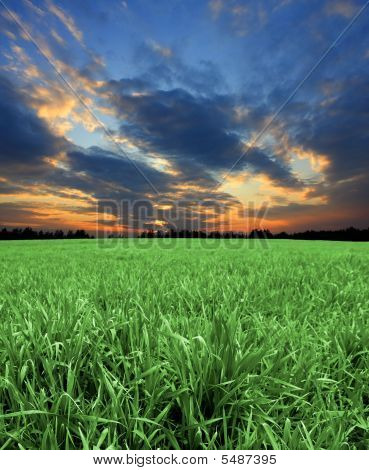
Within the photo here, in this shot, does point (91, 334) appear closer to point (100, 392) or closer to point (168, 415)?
point (100, 392)

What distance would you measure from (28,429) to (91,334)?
80 cm

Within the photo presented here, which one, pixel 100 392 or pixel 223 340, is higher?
pixel 223 340

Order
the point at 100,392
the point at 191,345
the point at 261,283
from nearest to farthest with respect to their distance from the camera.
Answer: the point at 100,392 < the point at 191,345 < the point at 261,283

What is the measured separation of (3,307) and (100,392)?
221 cm

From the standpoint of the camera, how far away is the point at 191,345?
6.23 feet

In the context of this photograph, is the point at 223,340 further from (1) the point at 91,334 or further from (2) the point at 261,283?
(2) the point at 261,283
